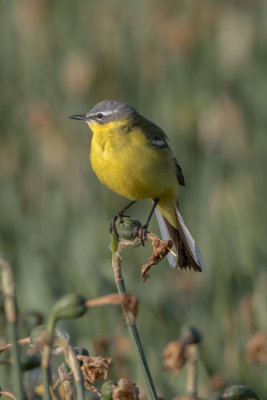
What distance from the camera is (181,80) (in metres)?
5.57

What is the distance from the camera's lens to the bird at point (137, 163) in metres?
2.76

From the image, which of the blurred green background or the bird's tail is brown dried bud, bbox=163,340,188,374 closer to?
the bird's tail

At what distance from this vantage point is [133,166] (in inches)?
110

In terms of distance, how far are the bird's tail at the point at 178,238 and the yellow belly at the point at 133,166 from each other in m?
0.06

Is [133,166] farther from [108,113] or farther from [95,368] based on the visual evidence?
[95,368]

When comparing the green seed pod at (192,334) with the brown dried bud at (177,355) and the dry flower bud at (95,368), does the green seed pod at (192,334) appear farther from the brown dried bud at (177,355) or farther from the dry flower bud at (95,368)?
the dry flower bud at (95,368)

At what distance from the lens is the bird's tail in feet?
7.40

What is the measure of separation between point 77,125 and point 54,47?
0.85 metres

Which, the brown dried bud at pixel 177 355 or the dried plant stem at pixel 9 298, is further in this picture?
the brown dried bud at pixel 177 355

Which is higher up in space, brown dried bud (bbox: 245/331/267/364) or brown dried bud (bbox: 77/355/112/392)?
brown dried bud (bbox: 77/355/112/392)

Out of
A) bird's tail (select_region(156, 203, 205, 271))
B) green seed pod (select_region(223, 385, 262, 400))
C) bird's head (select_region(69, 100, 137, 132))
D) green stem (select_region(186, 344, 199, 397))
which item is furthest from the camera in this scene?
bird's head (select_region(69, 100, 137, 132))

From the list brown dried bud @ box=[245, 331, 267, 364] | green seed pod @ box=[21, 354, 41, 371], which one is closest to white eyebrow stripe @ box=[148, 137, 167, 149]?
brown dried bud @ box=[245, 331, 267, 364]

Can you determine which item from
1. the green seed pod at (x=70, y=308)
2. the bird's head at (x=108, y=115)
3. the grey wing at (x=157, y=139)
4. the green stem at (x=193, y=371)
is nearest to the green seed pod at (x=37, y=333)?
the green seed pod at (x=70, y=308)

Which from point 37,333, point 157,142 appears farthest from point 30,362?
point 157,142
